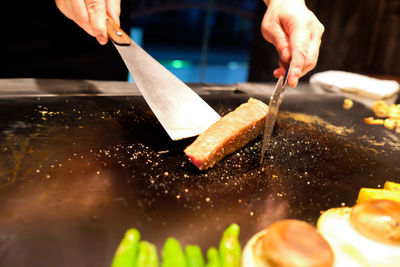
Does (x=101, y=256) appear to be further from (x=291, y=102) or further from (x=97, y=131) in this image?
(x=291, y=102)

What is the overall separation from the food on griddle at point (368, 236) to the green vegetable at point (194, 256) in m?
0.41

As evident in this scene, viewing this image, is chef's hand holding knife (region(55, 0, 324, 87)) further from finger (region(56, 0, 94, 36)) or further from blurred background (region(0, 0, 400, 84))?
blurred background (region(0, 0, 400, 84))

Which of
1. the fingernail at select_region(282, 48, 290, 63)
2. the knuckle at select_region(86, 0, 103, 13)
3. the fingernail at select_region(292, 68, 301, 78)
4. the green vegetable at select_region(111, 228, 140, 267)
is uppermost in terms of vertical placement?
the knuckle at select_region(86, 0, 103, 13)

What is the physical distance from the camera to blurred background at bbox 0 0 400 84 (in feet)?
11.1

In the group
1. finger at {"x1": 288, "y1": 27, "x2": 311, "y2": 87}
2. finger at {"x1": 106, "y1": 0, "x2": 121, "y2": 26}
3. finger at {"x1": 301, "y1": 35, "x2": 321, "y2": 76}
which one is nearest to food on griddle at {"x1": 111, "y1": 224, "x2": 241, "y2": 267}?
finger at {"x1": 288, "y1": 27, "x2": 311, "y2": 87}

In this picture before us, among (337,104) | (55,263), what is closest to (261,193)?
(55,263)

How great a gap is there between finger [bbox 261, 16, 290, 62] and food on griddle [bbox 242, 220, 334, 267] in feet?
4.33

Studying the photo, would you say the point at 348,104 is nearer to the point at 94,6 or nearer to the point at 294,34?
the point at 294,34

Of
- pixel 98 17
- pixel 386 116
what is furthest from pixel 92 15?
pixel 386 116

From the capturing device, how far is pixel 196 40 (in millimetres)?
7332

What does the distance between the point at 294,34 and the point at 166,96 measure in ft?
2.71

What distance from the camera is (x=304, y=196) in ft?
4.96

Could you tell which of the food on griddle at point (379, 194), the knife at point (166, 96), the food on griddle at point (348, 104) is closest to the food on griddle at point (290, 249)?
the food on griddle at point (379, 194)

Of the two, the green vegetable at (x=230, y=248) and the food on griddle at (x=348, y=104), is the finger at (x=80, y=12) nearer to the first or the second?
the green vegetable at (x=230, y=248)
